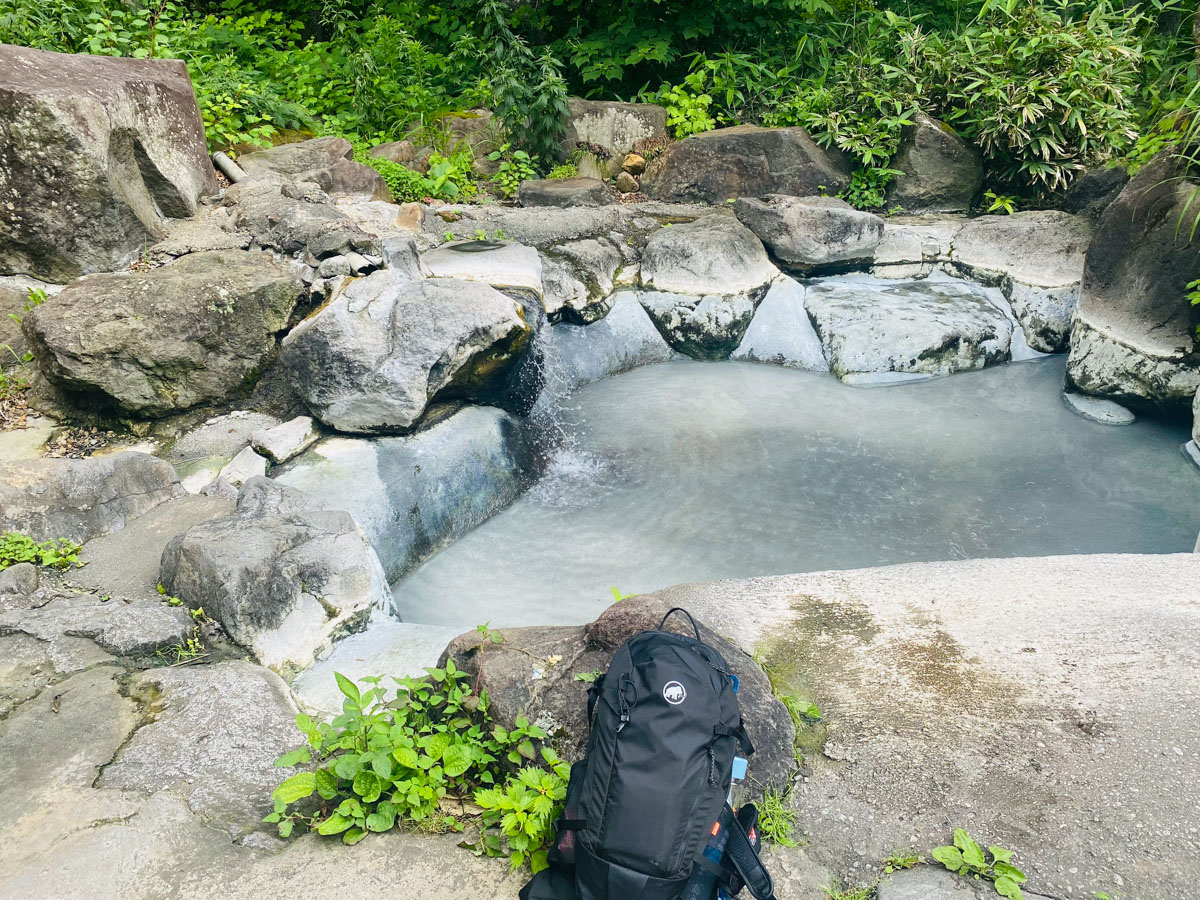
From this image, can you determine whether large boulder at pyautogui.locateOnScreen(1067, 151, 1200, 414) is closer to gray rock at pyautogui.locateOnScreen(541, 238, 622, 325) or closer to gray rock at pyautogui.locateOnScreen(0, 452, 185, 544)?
gray rock at pyautogui.locateOnScreen(541, 238, 622, 325)

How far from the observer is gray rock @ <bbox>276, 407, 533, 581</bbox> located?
4668 millimetres

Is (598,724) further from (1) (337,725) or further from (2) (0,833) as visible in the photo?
(2) (0,833)

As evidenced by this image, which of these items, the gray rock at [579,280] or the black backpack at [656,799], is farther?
the gray rock at [579,280]

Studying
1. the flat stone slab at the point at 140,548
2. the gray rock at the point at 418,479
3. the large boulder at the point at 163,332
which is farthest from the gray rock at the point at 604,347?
the flat stone slab at the point at 140,548

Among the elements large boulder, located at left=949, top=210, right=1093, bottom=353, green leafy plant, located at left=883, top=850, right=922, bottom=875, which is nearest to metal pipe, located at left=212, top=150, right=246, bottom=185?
large boulder, located at left=949, top=210, right=1093, bottom=353

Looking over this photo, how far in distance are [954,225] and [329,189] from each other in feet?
20.6

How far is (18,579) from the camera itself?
354 centimetres

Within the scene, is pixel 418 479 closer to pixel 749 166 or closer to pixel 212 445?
pixel 212 445

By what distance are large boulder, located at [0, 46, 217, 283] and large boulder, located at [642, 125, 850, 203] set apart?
5.16 meters

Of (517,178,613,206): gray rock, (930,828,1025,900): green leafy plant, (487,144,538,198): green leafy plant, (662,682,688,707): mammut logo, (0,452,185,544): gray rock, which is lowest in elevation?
(930,828,1025,900): green leafy plant

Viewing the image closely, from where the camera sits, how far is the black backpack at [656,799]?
1.97 meters

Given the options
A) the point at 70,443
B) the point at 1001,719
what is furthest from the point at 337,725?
the point at 70,443

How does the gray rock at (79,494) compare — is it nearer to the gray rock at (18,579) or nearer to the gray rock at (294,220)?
the gray rock at (18,579)

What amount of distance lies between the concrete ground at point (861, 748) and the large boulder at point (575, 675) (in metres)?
0.14
